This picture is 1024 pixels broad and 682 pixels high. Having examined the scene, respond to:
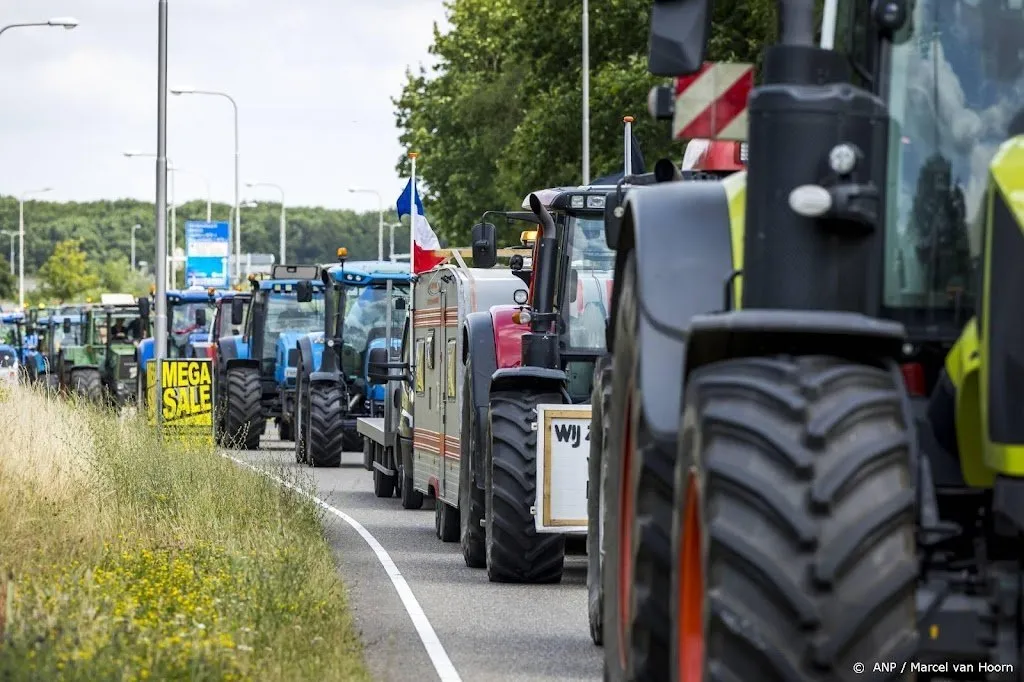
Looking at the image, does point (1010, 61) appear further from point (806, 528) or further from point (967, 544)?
point (806, 528)

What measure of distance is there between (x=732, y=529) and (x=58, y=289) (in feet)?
440

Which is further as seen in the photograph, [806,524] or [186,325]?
[186,325]

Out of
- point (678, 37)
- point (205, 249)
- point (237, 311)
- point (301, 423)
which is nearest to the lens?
point (678, 37)

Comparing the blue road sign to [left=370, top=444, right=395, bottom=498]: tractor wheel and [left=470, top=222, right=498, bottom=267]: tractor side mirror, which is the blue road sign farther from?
[left=470, top=222, right=498, bottom=267]: tractor side mirror

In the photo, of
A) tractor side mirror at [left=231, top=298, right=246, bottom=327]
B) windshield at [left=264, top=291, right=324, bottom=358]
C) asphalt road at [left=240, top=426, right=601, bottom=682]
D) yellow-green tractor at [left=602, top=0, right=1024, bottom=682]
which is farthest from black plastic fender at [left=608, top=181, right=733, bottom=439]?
tractor side mirror at [left=231, top=298, right=246, bottom=327]

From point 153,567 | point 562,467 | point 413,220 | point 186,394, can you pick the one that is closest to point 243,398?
point 186,394

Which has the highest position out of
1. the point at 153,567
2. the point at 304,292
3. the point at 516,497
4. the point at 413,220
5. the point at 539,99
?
the point at 539,99

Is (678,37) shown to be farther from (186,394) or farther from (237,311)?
(237,311)

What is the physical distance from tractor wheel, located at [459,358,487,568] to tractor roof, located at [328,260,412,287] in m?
13.7

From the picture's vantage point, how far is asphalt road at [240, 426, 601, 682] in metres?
11.4

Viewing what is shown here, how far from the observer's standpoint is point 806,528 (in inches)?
217

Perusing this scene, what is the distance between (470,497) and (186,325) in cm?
3150

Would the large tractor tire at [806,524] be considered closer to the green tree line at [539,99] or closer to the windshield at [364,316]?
the green tree line at [539,99]

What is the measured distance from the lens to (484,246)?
16594 millimetres
